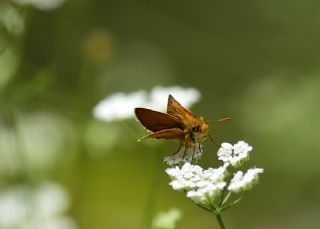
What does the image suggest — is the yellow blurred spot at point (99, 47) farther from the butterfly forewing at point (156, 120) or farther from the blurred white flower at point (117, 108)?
the butterfly forewing at point (156, 120)

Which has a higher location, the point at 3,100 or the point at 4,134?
the point at 4,134

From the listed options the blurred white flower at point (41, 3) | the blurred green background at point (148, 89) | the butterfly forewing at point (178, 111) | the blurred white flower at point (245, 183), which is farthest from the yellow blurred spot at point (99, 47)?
the blurred white flower at point (245, 183)

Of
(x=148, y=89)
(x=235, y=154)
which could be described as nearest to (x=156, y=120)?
(x=235, y=154)

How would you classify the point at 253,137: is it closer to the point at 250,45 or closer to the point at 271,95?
the point at 271,95

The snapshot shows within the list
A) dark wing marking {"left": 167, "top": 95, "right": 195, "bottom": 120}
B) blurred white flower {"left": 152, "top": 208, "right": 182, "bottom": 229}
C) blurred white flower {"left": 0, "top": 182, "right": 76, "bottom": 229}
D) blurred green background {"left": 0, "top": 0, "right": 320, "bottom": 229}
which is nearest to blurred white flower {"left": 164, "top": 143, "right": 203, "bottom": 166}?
dark wing marking {"left": 167, "top": 95, "right": 195, "bottom": 120}

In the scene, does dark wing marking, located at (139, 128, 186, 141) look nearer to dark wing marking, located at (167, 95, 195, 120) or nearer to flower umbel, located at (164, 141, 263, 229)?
dark wing marking, located at (167, 95, 195, 120)

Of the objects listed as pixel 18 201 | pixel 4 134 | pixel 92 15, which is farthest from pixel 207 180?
pixel 92 15

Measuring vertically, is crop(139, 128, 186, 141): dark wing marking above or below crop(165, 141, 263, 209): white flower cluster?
above
